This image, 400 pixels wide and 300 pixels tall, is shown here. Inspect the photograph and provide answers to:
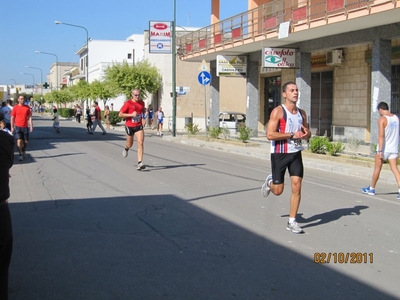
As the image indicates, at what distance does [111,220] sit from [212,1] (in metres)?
23.3

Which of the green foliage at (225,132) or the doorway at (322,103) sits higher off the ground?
the doorway at (322,103)

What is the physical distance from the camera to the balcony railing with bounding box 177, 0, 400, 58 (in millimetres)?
15531

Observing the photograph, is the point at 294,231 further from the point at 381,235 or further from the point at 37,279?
the point at 37,279

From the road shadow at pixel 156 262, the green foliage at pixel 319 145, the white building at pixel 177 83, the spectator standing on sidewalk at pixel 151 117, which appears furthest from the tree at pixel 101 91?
the road shadow at pixel 156 262

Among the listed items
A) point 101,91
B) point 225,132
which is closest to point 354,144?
point 225,132

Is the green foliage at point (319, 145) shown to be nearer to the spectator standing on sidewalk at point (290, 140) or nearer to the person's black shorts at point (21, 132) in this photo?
the person's black shorts at point (21, 132)

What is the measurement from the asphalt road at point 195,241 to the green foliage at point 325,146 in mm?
4469

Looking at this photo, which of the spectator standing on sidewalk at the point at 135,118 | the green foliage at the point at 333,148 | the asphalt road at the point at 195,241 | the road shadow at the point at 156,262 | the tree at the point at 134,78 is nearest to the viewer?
the road shadow at the point at 156,262

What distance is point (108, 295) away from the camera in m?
4.51

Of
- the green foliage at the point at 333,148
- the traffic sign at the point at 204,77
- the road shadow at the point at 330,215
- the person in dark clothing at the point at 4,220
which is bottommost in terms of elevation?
the road shadow at the point at 330,215

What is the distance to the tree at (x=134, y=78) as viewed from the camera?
4091 cm

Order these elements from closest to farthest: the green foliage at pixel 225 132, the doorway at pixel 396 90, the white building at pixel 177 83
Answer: the doorway at pixel 396 90, the green foliage at pixel 225 132, the white building at pixel 177 83

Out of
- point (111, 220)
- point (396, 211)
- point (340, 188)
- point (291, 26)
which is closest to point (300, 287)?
point (111, 220)

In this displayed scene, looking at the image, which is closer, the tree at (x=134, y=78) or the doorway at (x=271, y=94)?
the doorway at (x=271, y=94)
